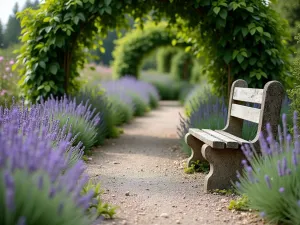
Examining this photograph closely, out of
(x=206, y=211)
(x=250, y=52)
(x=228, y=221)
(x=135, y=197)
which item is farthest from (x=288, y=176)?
(x=250, y=52)

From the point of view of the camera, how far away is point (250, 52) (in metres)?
5.79

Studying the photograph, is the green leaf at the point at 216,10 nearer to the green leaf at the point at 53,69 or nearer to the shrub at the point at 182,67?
the green leaf at the point at 53,69

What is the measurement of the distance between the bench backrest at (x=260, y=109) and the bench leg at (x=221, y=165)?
13.3 inches

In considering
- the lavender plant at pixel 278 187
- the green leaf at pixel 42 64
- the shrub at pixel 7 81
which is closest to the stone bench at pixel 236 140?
the lavender plant at pixel 278 187

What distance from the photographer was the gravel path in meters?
3.19

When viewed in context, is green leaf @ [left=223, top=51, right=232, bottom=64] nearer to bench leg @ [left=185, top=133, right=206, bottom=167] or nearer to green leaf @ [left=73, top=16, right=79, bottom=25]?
bench leg @ [left=185, top=133, right=206, bottom=167]

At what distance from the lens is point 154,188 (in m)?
4.09

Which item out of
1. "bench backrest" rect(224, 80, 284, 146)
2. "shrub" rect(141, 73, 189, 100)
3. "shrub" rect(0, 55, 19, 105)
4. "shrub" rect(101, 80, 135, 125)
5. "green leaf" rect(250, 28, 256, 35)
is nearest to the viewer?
"bench backrest" rect(224, 80, 284, 146)

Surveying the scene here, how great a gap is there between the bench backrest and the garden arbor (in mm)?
1242

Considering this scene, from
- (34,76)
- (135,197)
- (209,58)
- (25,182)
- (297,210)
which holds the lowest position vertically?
(135,197)

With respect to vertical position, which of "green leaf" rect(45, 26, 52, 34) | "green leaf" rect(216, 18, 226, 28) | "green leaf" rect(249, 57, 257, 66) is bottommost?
"green leaf" rect(249, 57, 257, 66)

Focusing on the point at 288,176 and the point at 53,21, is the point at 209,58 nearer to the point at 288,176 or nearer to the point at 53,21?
the point at 53,21

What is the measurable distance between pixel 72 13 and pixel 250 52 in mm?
2794

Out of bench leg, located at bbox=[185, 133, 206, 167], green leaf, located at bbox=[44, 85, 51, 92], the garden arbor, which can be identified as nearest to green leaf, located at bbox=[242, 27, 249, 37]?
the garden arbor
